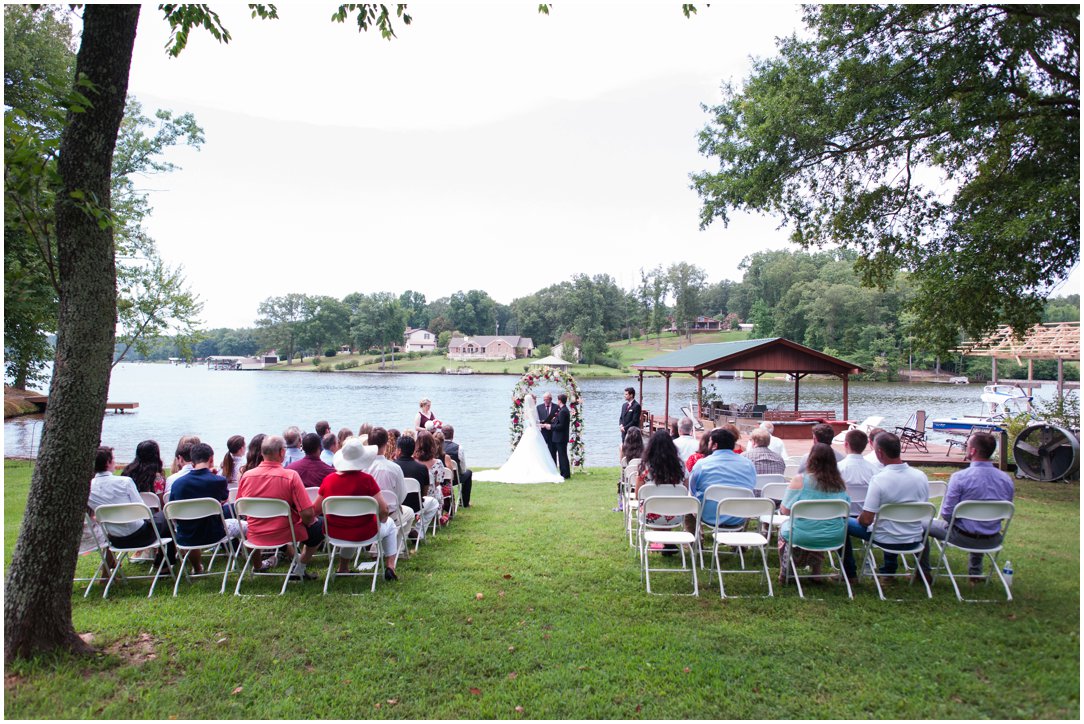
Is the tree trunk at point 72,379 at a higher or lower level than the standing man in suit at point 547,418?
higher

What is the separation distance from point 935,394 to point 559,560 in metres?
58.2

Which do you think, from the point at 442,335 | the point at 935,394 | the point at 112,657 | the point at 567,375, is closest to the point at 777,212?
the point at 567,375

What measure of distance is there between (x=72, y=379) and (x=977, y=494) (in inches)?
268

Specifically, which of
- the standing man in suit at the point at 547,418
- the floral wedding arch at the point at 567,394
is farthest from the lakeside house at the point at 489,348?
the standing man in suit at the point at 547,418

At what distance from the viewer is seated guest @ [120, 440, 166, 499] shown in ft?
20.9

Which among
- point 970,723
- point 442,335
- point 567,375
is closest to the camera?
point 970,723

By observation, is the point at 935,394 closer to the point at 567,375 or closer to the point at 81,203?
the point at 567,375

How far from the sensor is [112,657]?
13.1 feet

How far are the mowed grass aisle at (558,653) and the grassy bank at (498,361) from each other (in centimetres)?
8183

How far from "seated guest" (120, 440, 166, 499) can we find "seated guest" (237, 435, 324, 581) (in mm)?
1441

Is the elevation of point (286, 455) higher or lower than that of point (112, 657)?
higher

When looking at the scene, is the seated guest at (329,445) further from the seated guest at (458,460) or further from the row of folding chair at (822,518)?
the row of folding chair at (822,518)

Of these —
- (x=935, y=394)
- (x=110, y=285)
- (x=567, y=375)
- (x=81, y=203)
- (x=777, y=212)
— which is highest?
(x=777, y=212)

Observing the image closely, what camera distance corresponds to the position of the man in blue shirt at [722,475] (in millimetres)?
6012
